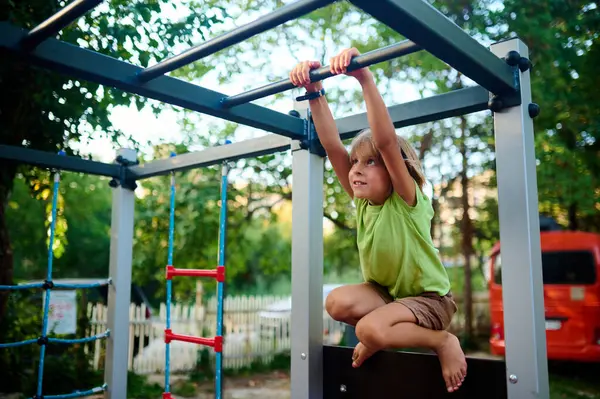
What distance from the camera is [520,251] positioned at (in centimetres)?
177

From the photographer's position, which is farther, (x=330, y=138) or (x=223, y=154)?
(x=223, y=154)

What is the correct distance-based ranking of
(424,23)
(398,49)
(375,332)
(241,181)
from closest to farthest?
(424,23) → (398,49) → (375,332) → (241,181)

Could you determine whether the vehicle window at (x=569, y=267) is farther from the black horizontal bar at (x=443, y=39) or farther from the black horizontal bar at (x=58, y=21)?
the black horizontal bar at (x=58, y=21)

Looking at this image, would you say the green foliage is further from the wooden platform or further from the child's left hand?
the child's left hand

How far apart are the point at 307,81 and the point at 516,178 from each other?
0.78 m

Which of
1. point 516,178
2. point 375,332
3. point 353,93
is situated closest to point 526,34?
point 353,93

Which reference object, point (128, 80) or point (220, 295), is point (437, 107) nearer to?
point (128, 80)

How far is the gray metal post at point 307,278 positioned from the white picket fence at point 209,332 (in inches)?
A: 195

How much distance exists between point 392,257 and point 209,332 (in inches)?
266

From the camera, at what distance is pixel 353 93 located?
6.75m

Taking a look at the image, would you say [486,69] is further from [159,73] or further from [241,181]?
[241,181]

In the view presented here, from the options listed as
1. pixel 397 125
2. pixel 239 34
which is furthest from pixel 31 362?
pixel 239 34

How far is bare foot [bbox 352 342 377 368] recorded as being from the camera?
2.06 metres

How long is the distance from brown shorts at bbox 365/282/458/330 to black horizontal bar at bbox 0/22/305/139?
0.97 meters
